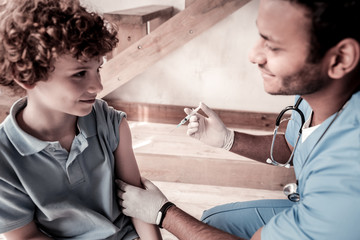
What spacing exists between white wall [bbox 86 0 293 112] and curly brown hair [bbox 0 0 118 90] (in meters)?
1.55

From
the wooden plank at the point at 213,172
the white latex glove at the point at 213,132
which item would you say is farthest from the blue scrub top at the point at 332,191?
the wooden plank at the point at 213,172

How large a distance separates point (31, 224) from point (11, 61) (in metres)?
0.51

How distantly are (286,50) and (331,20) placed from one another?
14 centimetres

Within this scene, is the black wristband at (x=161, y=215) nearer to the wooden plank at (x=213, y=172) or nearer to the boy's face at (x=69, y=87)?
the boy's face at (x=69, y=87)

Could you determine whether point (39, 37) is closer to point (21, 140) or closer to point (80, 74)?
point (80, 74)

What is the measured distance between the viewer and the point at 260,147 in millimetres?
1503

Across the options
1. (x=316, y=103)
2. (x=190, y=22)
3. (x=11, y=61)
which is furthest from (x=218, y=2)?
(x=11, y=61)

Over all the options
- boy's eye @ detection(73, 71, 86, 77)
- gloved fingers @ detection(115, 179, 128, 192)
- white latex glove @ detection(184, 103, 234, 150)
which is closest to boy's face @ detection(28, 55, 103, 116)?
boy's eye @ detection(73, 71, 86, 77)

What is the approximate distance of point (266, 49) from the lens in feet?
3.21

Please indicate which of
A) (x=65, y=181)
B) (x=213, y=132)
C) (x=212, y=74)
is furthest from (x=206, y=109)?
(x=212, y=74)

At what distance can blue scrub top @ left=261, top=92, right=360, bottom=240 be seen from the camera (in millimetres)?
829

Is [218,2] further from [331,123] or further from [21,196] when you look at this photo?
[21,196]

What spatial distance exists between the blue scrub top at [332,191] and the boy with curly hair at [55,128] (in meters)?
0.61

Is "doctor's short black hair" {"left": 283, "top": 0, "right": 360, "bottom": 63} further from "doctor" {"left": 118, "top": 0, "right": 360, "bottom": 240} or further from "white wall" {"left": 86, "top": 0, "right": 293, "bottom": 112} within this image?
"white wall" {"left": 86, "top": 0, "right": 293, "bottom": 112}
